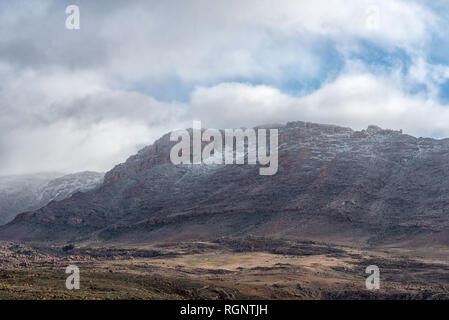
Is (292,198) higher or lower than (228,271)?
higher

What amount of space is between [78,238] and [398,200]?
239ft

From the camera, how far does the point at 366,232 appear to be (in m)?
97.4

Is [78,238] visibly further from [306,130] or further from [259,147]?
[306,130]

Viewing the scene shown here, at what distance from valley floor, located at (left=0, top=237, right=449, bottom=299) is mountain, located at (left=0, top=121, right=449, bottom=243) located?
1203cm

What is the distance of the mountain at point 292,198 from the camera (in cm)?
10075

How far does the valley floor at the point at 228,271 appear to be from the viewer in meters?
39.3

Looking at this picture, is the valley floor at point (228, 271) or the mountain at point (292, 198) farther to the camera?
the mountain at point (292, 198)

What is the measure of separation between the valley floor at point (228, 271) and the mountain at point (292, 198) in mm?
12030

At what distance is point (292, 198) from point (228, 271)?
50.5 metres

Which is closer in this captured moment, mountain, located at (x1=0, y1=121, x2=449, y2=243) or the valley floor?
the valley floor

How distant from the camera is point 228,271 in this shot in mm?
66250

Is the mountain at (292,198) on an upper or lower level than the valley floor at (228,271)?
upper

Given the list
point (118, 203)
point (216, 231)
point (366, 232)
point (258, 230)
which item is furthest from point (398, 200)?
point (118, 203)

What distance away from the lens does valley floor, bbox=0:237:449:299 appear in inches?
1547
